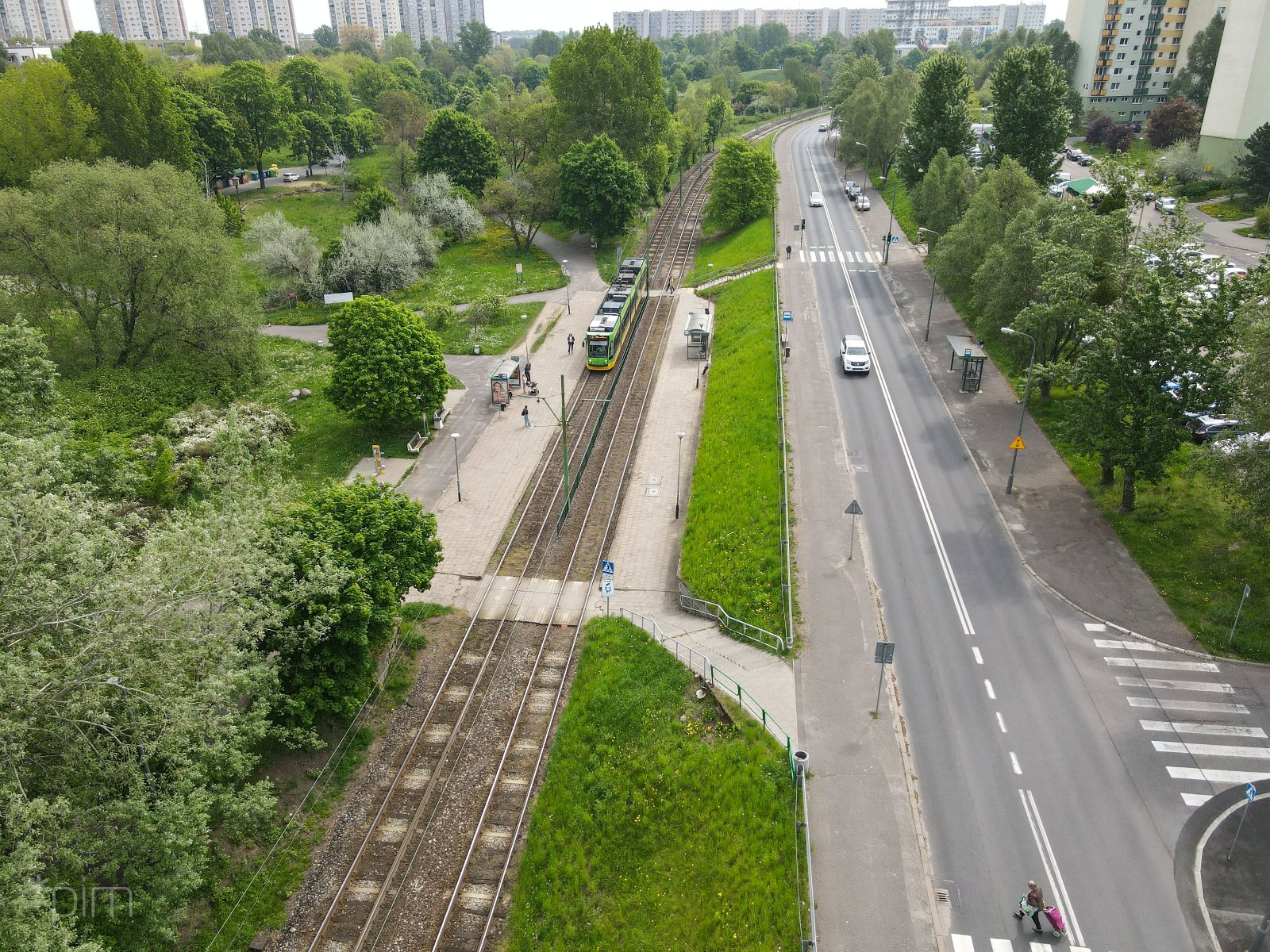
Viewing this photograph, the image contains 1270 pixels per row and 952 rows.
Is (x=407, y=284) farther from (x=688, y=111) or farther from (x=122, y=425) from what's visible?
(x=688, y=111)

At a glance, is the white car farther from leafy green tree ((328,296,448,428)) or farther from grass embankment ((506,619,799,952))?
grass embankment ((506,619,799,952))

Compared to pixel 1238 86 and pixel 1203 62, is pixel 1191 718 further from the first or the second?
pixel 1203 62

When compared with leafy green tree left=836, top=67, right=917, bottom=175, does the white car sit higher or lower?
lower

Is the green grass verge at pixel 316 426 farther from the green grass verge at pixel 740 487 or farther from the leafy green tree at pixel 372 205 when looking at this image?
the leafy green tree at pixel 372 205

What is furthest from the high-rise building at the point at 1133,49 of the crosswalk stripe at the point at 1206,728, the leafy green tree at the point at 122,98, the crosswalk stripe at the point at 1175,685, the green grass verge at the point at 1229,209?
the crosswalk stripe at the point at 1206,728

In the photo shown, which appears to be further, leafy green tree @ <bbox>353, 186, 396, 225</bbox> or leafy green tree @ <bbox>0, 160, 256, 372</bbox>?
leafy green tree @ <bbox>353, 186, 396, 225</bbox>

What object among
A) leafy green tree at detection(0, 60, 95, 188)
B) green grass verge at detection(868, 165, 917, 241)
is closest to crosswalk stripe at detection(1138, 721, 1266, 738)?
green grass verge at detection(868, 165, 917, 241)
